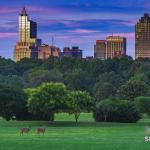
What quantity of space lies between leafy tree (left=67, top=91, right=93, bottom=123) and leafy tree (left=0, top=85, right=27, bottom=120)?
6930 mm

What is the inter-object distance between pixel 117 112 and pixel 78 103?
6.28 m

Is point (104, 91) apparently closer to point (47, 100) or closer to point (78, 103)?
point (78, 103)

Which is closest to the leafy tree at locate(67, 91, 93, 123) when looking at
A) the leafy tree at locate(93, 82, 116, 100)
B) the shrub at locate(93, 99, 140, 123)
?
the shrub at locate(93, 99, 140, 123)

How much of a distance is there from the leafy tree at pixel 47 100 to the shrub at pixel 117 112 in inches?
307

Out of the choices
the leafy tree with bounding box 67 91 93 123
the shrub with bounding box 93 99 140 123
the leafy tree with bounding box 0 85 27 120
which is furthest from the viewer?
the shrub with bounding box 93 99 140 123

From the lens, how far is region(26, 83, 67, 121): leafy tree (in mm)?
96344

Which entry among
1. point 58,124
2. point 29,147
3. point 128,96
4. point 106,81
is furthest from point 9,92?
point 106,81

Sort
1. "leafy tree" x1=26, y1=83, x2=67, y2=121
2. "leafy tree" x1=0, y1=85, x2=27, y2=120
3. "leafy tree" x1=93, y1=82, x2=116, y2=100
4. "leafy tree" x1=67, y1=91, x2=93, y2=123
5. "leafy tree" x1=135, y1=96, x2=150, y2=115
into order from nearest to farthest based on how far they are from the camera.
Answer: "leafy tree" x1=26, y1=83, x2=67, y2=121 → "leafy tree" x1=67, y1=91, x2=93, y2=123 → "leafy tree" x1=0, y1=85, x2=27, y2=120 → "leafy tree" x1=135, y1=96, x2=150, y2=115 → "leafy tree" x1=93, y1=82, x2=116, y2=100

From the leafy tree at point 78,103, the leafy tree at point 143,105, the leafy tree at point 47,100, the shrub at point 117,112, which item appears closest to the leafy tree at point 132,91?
the leafy tree at point 143,105

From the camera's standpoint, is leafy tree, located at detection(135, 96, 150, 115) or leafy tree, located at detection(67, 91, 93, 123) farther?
leafy tree, located at detection(135, 96, 150, 115)

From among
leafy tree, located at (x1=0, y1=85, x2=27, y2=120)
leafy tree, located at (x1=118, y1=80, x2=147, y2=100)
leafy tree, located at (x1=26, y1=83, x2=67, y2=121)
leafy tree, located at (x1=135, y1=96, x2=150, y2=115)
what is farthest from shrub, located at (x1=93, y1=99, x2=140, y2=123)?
leafy tree, located at (x1=118, y1=80, x2=147, y2=100)

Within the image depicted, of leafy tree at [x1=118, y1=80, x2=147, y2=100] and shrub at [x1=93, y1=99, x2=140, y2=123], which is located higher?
leafy tree at [x1=118, y1=80, x2=147, y2=100]

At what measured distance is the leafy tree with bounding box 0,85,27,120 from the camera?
100 metres

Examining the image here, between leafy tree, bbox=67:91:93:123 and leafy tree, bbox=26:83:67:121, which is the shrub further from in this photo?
leafy tree, bbox=26:83:67:121
